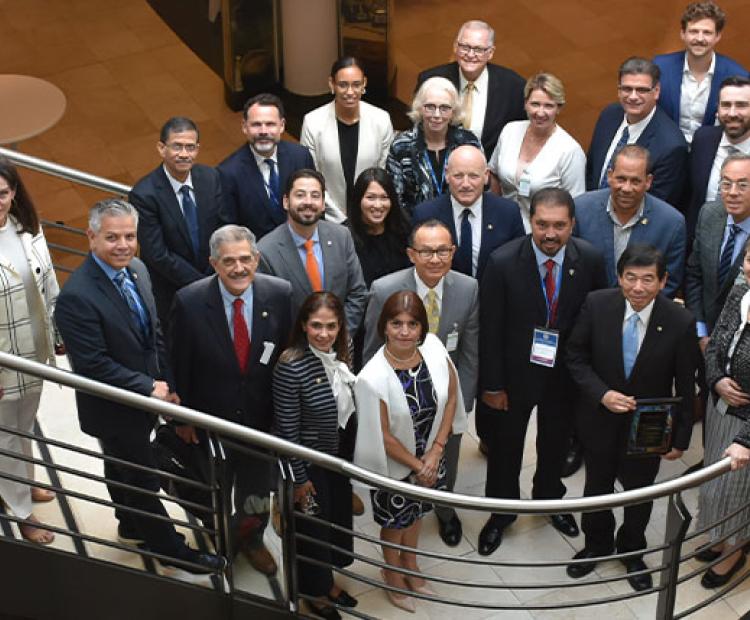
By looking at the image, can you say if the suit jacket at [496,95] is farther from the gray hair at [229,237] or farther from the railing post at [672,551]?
the railing post at [672,551]

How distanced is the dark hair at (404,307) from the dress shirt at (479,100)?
191cm

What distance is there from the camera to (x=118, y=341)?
532 cm

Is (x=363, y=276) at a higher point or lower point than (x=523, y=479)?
higher

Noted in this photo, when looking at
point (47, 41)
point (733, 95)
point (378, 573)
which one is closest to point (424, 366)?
point (378, 573)

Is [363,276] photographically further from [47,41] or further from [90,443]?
[47,41]

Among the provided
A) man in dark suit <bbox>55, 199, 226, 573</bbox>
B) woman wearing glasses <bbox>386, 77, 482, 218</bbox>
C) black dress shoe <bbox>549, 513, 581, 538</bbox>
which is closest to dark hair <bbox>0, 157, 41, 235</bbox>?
man in dark suit <bbox>55, 199, 226, 573</bbox>

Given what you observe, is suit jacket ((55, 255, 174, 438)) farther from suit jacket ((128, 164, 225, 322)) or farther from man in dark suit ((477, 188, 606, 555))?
man in dark suit ((477, 188, 606, 555))

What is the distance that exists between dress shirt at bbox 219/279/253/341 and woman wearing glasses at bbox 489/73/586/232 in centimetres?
182

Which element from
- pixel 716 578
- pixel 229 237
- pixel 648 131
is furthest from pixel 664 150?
pixel 229 237

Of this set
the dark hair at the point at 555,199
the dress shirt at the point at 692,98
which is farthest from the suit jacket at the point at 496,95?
the dark hair at the point at 555,199

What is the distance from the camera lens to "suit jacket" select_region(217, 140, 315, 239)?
659cm

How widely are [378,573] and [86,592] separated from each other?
4.39 feet

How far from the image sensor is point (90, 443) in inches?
245

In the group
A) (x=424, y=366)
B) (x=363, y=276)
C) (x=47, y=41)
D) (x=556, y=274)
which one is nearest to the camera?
(x=424, y=366)
